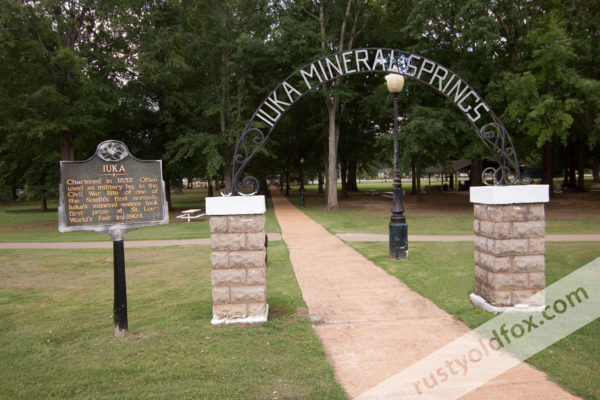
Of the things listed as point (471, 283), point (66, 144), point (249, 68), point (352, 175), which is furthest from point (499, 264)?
point (352, 175)

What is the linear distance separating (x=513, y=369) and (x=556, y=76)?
1852 centimetres

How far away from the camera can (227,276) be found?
16.9 ft

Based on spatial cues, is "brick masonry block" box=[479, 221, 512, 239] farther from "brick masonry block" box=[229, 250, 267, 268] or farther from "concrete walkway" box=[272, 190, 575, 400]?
"brick masonry block" box=[229, 250, 267, 268]

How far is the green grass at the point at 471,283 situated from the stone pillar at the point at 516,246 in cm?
43

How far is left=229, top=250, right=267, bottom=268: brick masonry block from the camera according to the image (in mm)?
5152

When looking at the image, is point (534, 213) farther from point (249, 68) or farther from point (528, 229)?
point (249, 68)

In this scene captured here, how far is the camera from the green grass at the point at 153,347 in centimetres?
364

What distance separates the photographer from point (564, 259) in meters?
8.64

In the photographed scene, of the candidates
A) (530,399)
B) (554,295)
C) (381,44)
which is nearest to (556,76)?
(381,44)

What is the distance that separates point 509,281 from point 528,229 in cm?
74

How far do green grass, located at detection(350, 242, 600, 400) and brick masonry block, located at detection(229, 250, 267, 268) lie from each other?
9.18 ft

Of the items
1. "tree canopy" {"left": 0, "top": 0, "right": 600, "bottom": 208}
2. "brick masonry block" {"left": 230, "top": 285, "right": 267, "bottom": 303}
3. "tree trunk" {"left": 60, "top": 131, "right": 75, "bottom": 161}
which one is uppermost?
"tree canopy" {"left": 0, "top": 0, "right": 600, "bottom": 208}

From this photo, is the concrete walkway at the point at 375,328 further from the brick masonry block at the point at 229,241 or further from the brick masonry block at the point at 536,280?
the brick masonry block at the point at 229,241

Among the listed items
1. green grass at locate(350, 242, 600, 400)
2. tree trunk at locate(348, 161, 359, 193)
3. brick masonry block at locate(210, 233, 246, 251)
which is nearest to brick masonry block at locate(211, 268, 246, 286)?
brick masonry block at locate(210, 233, 246, 251)
